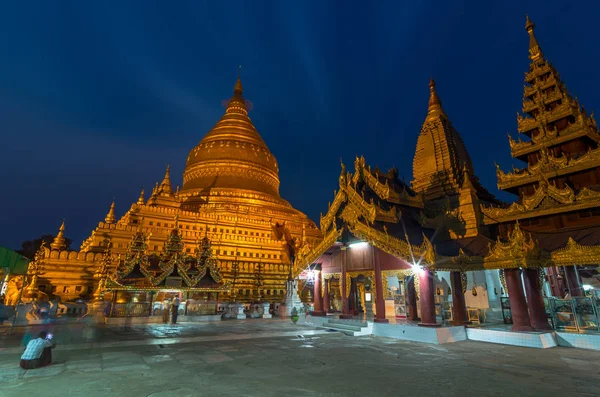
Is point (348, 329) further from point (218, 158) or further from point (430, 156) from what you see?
point (218, 158)

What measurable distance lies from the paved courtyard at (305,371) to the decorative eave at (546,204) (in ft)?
18.6

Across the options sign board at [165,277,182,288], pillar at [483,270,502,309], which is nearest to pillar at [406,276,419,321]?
pillar at [483,270,502,309]

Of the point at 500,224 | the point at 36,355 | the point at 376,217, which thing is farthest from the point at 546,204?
the point at 36,355

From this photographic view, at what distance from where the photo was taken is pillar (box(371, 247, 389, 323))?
1290 cm

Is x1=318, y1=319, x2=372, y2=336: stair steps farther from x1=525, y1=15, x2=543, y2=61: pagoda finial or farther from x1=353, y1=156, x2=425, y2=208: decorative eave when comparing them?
x1=525, y1=15, x2=543, y2=61: pagoda finial

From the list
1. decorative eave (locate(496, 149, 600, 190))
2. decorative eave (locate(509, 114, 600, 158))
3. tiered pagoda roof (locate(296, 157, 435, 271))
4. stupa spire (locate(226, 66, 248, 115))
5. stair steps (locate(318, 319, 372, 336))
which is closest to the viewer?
tiered pagoda roof (locate(296, 157, 435, 271))

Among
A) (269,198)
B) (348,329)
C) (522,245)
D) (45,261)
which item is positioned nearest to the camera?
(522,245)

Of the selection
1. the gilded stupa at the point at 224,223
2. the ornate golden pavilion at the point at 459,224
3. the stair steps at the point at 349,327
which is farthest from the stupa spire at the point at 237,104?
the stair steps at the point at 349,327

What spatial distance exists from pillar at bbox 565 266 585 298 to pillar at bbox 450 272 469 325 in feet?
17.9

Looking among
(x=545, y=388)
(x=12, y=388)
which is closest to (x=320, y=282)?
(x=545, y=388)

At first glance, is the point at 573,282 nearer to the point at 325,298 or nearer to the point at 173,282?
the point at 325,298

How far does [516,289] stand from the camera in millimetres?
10953

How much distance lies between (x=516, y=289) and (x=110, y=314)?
62.8 feet

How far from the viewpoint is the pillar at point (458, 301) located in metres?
12.6
